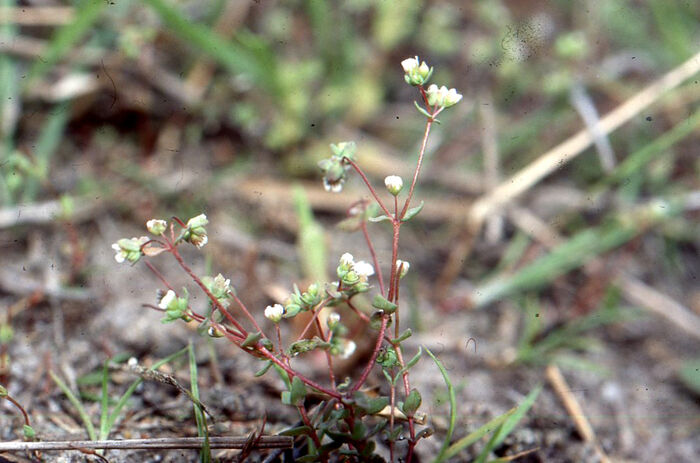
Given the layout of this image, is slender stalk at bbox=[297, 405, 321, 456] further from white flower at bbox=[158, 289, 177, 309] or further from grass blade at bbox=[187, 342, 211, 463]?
white flower at bbox=[158, 289, 177, 309]

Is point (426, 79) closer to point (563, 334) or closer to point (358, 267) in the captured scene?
point (358, 267)

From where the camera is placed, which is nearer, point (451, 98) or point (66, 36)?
point (451, 98)

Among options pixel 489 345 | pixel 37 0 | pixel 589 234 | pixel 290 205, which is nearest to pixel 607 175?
pixel 589 234

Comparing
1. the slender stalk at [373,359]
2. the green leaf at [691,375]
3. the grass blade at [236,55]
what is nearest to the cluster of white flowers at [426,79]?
the slender stalk at [373,359]

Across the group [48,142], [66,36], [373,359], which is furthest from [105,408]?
[66,36]

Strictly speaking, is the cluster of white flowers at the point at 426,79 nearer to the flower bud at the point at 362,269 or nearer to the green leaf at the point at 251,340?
the flower bud at the point at 362,269

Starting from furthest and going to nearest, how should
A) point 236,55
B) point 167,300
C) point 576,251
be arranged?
point 236,55
point 576,251
point 167,300

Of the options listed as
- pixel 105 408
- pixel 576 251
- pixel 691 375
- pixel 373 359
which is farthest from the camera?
pixel 576 251

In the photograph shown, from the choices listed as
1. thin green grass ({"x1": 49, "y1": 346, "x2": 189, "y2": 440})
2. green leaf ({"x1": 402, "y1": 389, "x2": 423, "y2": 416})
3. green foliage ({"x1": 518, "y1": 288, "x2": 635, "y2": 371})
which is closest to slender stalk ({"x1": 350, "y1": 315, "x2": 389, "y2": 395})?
green leaf ({"x1": 402, "y1": 389, "x2": 423, "y2": 416})

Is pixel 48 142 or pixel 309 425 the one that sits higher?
pixel 48 142
